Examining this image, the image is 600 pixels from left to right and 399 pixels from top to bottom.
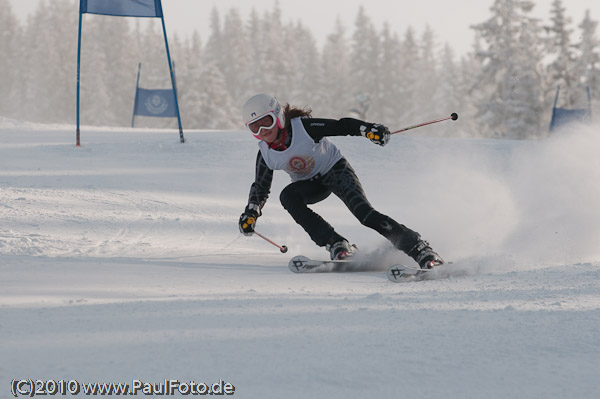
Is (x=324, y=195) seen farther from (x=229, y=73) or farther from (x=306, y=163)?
(x=229, y=73)

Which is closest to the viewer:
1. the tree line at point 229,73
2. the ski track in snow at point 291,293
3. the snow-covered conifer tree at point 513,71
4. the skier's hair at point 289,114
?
the ski track in snow at point 291,293

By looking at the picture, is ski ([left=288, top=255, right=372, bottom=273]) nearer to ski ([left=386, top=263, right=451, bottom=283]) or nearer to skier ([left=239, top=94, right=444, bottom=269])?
skier ([left=239, top=94, right=444, bottom=269])

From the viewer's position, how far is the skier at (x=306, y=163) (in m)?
4.24

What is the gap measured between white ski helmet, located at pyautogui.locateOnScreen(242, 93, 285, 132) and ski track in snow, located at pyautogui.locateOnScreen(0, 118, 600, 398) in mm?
986

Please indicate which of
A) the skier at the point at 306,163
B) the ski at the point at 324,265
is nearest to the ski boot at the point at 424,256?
the skier at the point at 306,163

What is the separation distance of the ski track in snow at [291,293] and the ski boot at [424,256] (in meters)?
0.15

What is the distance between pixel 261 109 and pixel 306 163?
19.6 inches

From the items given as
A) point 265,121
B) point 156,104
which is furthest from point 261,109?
point 156,104

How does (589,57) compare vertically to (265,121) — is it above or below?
above

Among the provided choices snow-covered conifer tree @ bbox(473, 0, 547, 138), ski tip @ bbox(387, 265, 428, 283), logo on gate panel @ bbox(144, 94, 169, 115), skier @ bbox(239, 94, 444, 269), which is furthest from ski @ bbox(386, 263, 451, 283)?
snow-covered conifer tree @ bbox(473, 0, 547, 138)

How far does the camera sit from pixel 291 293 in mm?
3027

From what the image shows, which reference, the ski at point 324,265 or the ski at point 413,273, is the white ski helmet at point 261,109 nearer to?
the ski at point 324,265

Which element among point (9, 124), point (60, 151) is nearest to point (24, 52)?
point (9, 124)

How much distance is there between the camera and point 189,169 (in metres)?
8.97
